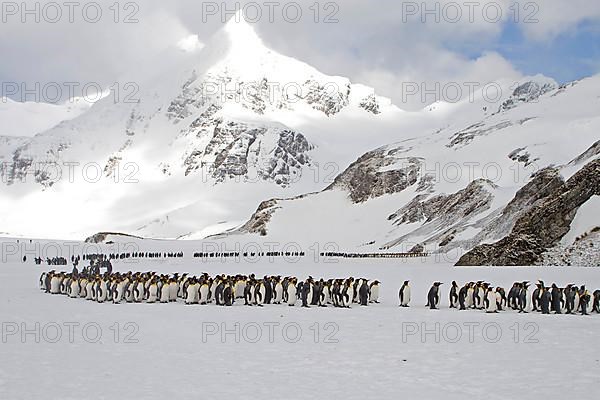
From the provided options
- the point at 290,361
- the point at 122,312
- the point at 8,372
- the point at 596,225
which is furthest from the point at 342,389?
the point at 596,225

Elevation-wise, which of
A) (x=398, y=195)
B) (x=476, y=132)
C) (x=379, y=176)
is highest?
(x=476, y=132)

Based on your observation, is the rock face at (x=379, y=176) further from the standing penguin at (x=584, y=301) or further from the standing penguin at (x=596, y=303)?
the standing penguin at (x=584, y=301)

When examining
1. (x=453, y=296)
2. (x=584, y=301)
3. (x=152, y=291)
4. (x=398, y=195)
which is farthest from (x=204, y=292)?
(x=398, y=195)

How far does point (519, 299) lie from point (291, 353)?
11527mm

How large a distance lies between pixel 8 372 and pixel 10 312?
9942 millimetres

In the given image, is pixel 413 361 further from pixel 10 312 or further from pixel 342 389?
pixel 10 312

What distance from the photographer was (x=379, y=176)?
342ft

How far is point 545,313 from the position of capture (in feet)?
77.2

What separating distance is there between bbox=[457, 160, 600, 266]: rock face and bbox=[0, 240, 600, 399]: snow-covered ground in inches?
594

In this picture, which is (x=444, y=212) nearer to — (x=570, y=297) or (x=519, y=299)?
(x=519, y=299)

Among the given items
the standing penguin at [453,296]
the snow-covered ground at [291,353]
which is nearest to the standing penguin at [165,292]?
the snow-covered ground at [291,353]

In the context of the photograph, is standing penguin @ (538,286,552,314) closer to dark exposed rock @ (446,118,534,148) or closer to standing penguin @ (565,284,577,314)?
standing penguin @ (565,284,577,314)

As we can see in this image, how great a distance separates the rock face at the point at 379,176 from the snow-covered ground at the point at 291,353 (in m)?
75.9

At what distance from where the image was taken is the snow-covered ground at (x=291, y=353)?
1244 centimetres
